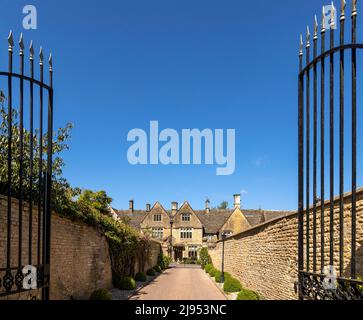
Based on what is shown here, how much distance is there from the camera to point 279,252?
40.6 feet

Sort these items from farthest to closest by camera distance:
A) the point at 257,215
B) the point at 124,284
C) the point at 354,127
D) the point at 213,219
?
the point at 213,219 < the point at 257,215 < the point at 124,284 < the point at 354,127

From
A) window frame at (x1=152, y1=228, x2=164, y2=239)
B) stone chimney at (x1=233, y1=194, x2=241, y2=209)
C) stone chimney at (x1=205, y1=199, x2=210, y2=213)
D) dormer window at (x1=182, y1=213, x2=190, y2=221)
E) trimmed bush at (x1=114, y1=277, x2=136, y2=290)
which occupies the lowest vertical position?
window frame at (x1=152, y1=228, x2=164, y2=239)

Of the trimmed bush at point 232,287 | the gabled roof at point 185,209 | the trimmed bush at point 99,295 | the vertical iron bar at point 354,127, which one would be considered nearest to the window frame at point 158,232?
the gabled roof at point 185,209

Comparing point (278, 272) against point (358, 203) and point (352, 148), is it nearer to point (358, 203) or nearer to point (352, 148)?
point (358, 203)

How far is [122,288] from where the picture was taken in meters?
20.1

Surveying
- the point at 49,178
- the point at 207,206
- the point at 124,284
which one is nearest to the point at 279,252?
the point at 49,178

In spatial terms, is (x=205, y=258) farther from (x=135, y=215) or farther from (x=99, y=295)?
(x=99, y=295)

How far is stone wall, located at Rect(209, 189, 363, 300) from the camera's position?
7.97 meters

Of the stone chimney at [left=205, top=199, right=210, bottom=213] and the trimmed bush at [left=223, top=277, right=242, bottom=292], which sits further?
the stone chimney at [left=205, top=199, right=210, bottom=213]

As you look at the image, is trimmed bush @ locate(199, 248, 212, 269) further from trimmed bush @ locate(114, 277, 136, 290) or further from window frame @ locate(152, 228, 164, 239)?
trimmed bush @ locate(114, 277, 136, 290)

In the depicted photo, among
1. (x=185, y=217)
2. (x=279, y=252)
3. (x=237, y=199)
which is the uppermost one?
(x=237, y=199)

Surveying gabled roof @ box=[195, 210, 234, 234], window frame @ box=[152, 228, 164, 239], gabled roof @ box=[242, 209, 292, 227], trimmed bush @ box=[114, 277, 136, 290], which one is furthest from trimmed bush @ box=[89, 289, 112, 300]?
gabled roof @ box=[195, 210, 234, 234]
